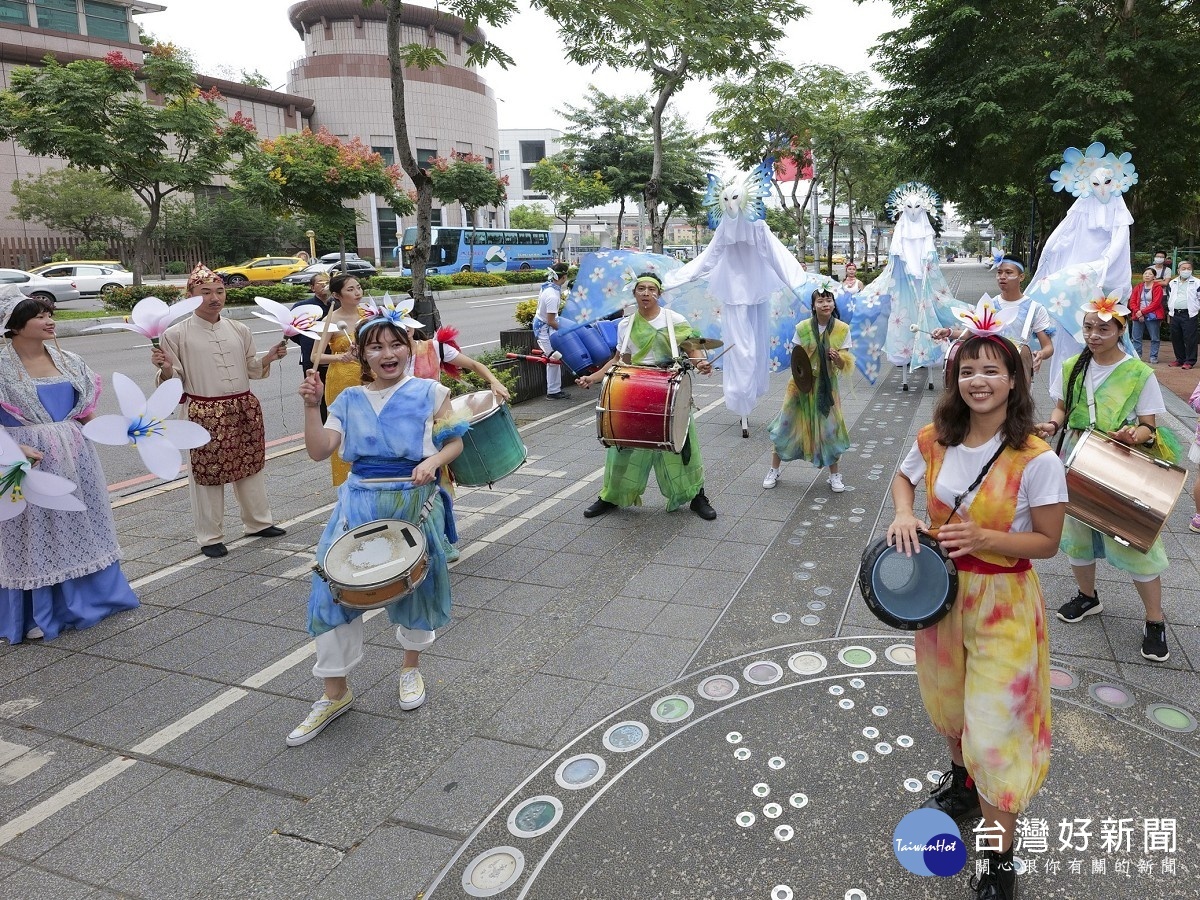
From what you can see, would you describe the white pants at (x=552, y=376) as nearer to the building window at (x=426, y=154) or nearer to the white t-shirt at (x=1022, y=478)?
the white t-shirt at (x=1022, y=478)

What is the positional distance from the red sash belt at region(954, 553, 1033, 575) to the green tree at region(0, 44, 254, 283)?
2014cm

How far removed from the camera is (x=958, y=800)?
2.71 meters

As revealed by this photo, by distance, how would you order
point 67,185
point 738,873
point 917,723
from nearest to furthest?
point 738,873
point 917,723
point 67,185

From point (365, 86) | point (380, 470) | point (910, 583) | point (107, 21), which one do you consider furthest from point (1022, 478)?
point (365, 86)

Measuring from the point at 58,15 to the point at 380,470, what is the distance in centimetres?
4843

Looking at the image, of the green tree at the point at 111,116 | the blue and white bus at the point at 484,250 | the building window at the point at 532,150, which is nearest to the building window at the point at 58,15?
the blue and white bus at the point at 484,250

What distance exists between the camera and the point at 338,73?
52.6 m

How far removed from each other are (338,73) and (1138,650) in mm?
57973

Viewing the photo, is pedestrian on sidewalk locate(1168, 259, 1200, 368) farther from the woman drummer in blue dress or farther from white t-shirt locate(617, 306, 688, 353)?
the woman drummer in blue dress

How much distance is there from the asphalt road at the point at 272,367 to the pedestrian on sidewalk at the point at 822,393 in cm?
487

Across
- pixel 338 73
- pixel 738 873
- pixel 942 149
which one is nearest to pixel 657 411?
pixel 738 873

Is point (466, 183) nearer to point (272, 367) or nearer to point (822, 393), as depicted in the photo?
point (272, 367)

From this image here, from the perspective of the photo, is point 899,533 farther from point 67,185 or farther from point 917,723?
point 67,185

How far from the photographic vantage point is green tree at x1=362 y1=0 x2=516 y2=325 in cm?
706
